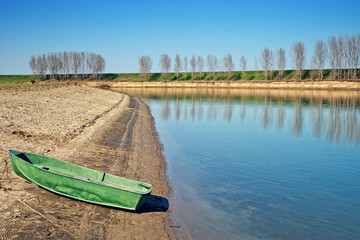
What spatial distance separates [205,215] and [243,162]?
7432 millimetres

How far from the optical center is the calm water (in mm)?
9727

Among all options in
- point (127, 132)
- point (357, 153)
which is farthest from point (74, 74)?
point (357, 153)

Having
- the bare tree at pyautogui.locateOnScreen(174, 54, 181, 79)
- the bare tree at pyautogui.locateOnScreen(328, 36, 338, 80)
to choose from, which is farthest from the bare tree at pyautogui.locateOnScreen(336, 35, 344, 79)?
the bare tree at pyautogui.locateOnScreen(174, 54, 181, 79)

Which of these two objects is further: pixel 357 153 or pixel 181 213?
pixel 357 153

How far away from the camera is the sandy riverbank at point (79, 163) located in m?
8.12

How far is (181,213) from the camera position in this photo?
34.0 feet

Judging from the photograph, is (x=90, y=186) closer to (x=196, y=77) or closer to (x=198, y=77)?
(x=198, y=77)

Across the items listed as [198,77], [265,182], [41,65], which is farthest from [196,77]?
[265,182]

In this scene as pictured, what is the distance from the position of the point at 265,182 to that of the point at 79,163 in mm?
8472

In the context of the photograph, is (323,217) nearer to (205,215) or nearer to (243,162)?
(205,215)

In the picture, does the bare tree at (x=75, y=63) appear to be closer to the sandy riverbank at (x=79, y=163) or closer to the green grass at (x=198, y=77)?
the green grass at (x=198, y=77)

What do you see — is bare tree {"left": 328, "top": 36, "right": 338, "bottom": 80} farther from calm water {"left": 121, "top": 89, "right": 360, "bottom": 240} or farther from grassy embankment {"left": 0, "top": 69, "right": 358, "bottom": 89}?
calm water {"left": 121, "top": 89, "right": 360, "bottom": 240}

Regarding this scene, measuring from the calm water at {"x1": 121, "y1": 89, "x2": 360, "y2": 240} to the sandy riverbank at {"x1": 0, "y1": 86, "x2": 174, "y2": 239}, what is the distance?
1.06m

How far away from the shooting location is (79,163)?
1384cm
